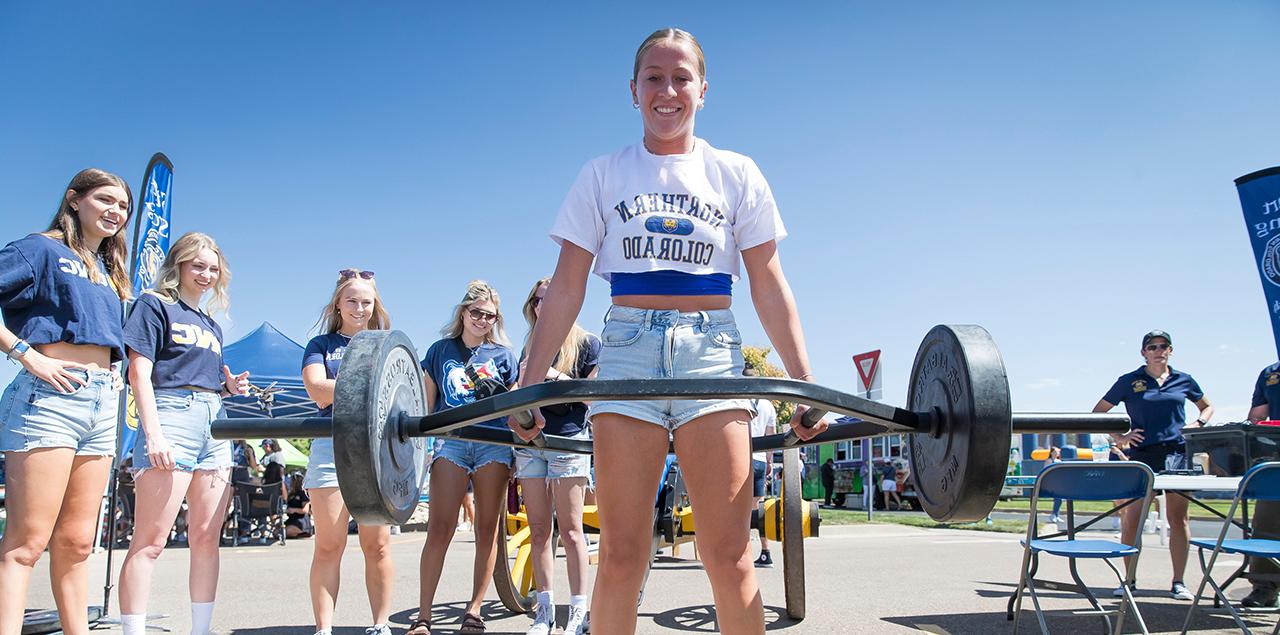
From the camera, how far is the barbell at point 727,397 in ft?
6.10

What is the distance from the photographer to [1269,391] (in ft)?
21.7

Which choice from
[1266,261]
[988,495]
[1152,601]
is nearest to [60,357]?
[988,495]

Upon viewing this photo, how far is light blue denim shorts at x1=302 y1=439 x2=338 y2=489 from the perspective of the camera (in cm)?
380

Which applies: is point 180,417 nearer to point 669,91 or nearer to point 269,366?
point 669,91

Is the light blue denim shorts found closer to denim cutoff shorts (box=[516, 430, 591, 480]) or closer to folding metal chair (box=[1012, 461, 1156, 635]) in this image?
denim cutoff shorts (box=[516, 430, 591, 480])

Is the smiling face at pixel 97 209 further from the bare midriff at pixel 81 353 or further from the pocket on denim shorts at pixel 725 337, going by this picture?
the pocket on denim shorts at pixel 725 337

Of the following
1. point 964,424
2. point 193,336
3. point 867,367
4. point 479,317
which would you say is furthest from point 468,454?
point 867,367

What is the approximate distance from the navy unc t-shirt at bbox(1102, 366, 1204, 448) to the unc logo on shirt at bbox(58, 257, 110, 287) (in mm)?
6730

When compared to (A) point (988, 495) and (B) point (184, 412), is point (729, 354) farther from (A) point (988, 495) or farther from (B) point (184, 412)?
(B) point (184, 412)

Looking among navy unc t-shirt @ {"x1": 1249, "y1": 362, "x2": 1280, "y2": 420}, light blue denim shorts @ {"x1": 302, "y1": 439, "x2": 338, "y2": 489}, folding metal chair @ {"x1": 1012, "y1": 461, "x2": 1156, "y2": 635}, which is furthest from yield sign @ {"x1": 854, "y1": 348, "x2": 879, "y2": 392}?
light blue denim shorts @ {"x1": 302, "y1": 439, "x2": 338, "y2": 489}

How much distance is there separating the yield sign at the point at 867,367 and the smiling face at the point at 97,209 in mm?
11026

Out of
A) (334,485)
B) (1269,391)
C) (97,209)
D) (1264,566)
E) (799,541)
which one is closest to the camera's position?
(97,209)

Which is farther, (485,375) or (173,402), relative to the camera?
(485,375)

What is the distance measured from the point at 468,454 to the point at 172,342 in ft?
4.94
